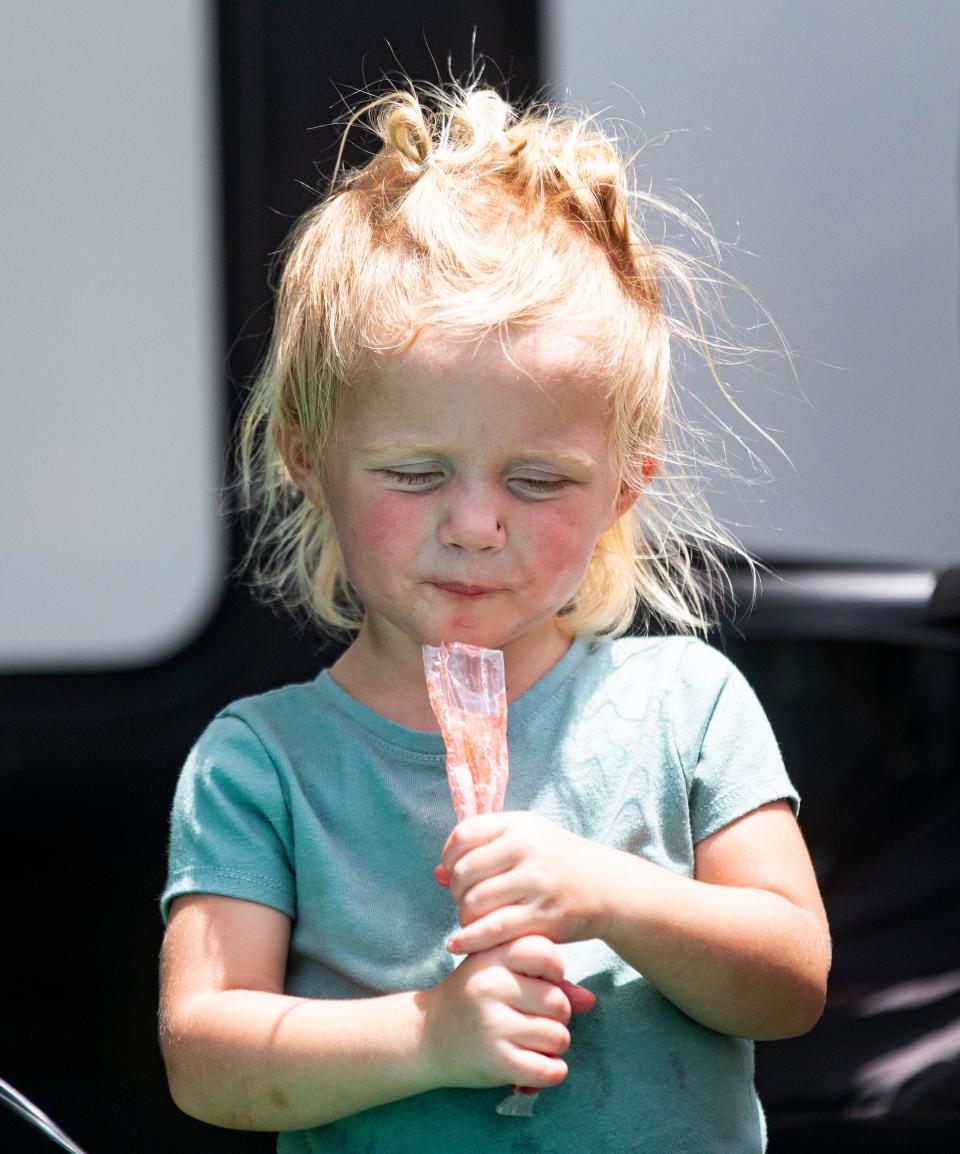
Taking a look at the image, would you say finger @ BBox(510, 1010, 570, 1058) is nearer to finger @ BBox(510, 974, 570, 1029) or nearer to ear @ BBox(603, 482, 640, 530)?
finger @ BBox(510, 974, 570, 1029)

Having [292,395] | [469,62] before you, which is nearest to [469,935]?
[292,395]

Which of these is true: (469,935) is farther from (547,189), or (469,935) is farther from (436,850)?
(547,189)

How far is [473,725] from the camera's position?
39.9 inches

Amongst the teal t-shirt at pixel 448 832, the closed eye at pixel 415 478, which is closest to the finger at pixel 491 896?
the teal t-shirt at pixel 448 832

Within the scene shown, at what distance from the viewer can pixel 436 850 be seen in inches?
43.1

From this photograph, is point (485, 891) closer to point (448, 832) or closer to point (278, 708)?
point (448, 832)

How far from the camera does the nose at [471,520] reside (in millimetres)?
1012

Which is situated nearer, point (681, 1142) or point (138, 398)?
point (681, 1142)

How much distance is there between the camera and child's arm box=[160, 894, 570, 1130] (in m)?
0.91

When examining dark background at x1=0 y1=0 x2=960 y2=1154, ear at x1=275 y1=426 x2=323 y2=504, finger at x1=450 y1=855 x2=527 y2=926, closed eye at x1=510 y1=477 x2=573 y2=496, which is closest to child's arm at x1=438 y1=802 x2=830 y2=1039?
finger at x1=450 y1=855 x2=527 y2=926

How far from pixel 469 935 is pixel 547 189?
20.6 inches

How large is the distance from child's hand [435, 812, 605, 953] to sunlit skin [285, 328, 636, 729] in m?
0.17

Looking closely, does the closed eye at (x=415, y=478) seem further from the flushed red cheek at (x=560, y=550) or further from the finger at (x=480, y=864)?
the finger at (x=480, y=864)

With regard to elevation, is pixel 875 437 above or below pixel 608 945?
above
